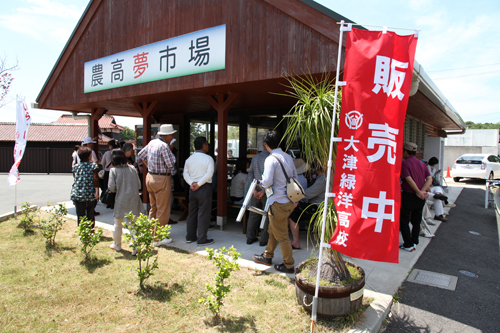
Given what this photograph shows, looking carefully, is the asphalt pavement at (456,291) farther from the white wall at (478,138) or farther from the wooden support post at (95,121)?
the white wall at (478,138)

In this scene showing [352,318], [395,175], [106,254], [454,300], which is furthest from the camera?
[106,254]

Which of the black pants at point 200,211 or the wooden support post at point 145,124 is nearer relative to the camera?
the black pants at point 200,211

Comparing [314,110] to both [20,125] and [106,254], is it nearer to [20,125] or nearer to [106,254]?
[106,254]

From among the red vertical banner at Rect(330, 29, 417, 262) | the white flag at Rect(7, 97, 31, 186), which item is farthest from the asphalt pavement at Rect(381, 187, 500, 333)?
the white flag at Rect(7, 97, 31, 186)

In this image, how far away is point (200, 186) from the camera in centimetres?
511

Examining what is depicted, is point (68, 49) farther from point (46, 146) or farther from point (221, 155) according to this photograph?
point (46, 146)

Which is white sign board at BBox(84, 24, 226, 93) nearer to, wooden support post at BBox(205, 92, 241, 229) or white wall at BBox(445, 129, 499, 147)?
wooden support post at BBox(205, 92, 241, 229)

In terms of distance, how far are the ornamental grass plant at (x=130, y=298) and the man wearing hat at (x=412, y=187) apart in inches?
102

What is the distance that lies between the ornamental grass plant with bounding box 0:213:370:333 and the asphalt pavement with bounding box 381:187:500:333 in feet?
2.95

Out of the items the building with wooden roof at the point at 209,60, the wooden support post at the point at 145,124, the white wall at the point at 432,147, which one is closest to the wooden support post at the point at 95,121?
the building with wooden roof at the point at 209,60

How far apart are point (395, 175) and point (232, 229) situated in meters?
4.29

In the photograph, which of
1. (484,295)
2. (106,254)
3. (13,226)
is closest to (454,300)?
(484,295)

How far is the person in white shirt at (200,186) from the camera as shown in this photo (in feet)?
16.7

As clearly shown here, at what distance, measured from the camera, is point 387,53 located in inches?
100
